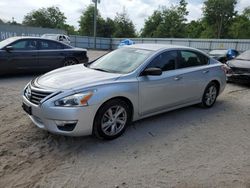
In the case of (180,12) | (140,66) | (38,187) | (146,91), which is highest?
Result: (180,12)

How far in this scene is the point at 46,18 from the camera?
226 feet

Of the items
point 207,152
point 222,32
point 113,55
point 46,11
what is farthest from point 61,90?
point 46,11

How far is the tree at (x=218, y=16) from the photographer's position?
46.1 m

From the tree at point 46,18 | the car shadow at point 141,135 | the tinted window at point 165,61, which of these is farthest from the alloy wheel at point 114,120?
the tree at point 46,18

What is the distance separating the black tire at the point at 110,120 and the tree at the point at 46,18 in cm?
6860

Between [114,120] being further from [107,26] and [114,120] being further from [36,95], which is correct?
[107,26]

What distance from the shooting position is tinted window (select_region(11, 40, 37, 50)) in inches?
336

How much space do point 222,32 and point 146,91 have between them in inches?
1914

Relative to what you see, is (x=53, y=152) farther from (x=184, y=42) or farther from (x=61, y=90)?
(x=184, y=42)

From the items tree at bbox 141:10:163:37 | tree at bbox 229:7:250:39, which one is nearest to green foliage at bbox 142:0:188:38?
tree at bbox 141:10:163:37

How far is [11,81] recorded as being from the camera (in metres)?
8.16

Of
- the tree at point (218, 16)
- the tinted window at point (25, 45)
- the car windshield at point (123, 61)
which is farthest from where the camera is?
the tree at point (218, 16)

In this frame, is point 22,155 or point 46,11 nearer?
point 22,155

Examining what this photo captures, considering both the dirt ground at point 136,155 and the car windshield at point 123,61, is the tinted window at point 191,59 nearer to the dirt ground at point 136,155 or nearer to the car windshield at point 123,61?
the car windshield at point 123,61
